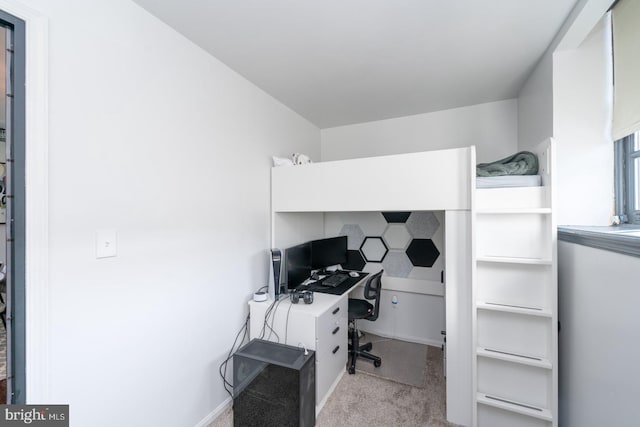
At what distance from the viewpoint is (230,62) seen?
1839 millimetres

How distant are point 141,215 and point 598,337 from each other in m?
2.26

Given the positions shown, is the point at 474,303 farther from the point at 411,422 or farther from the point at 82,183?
the point at 82,183

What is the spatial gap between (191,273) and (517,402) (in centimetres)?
211

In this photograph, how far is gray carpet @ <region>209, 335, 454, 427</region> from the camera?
5.65 feet

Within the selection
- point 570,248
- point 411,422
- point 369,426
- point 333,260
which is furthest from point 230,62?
point 411,422

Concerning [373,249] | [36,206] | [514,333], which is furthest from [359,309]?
[36,206]

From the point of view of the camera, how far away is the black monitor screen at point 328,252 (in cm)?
266

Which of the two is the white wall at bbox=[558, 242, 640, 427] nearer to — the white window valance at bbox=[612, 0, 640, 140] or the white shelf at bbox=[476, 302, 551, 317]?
the white shelf at bbox=[476, 302, 551, 317]

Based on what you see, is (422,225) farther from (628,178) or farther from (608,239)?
(608,239)

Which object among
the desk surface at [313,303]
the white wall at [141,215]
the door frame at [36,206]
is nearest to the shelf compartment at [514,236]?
the desk surface at [313,303]

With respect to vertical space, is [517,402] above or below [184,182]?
below

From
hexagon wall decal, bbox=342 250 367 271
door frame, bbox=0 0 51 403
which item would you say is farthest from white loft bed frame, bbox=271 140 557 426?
door frame, bbox=0 0 51 403

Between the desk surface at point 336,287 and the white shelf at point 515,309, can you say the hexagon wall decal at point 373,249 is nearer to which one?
the desk surface at point 336,287

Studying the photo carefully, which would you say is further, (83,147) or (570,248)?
(570,248)
